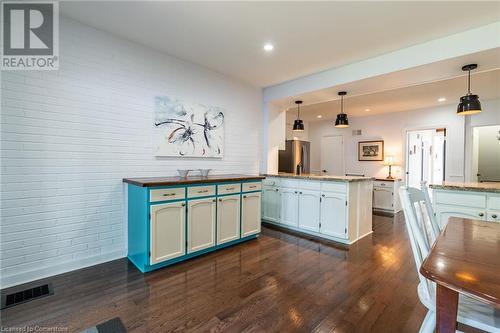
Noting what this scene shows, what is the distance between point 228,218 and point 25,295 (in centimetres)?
209

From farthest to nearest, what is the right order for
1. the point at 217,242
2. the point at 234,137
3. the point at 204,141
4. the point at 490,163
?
the point at 490,163, the point at 234,137, the point at 204,141, the point at 217,242

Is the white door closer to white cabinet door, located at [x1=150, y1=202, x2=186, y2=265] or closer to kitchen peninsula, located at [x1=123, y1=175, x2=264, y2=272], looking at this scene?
kitchen peninsula, located at [x1=123, y1=175, x2=264, y2=272]

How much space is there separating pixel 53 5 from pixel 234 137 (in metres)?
2.70

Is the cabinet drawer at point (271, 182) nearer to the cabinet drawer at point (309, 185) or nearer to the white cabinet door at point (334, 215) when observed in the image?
the cabinet drawer at point (309, 185)

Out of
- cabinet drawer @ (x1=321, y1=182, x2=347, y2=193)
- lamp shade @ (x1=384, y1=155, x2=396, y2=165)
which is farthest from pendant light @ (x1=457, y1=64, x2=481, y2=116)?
lamp shade @ (x1=384, y1=155, x2=396, y2=165)

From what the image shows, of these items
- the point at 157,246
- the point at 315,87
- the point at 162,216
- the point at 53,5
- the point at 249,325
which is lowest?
the point at 249,325

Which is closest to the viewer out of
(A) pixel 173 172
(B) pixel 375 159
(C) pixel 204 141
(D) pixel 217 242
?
(D) pixel 217 242

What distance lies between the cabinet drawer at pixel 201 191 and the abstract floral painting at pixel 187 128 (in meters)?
0.73

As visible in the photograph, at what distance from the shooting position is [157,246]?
2.51 m

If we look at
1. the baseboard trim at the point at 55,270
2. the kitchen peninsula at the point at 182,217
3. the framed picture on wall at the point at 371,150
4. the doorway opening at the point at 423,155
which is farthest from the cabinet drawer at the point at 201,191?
the doorway opening at the point at 423,155

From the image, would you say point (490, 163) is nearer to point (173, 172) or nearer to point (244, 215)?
point (244, 215)

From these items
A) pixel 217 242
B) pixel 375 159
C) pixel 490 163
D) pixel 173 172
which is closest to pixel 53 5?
pixel 173 172

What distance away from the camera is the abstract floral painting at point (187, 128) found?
3.14 m

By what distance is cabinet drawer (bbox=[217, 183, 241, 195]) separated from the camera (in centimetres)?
310
